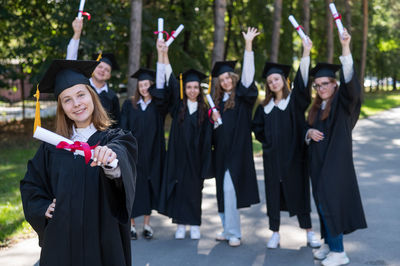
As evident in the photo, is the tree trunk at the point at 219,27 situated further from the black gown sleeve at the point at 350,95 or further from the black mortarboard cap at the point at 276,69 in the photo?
the black gown sleeve at the point at 350,95

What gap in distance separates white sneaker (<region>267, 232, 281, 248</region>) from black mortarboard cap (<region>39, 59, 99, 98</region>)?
10.3 feet

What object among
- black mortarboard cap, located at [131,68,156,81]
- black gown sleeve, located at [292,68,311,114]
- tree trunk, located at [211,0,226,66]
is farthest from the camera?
tree trunk, located at [211,0,226,66]

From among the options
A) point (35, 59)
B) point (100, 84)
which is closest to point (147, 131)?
point (100, 84)

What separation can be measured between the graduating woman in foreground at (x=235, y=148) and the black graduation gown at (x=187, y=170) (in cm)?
19

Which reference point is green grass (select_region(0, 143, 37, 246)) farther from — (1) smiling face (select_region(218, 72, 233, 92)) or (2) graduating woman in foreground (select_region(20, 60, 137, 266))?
(1) smiling face (select_region(218, 72, 233, 92))

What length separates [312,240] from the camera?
5160mm

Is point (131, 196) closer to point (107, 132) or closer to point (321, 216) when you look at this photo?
point (107, 132)

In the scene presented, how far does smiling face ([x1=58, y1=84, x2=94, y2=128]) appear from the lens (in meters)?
2.79

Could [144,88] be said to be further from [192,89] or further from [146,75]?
[192,89]

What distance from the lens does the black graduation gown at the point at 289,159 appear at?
5172 millimetres

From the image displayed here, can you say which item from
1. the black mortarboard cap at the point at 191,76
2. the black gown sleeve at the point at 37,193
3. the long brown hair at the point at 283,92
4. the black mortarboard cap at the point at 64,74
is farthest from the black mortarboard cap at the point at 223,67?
the black gown sleeve at the point at 37,193

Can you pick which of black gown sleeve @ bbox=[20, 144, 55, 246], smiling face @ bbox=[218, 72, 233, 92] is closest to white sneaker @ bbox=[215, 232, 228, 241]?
smiling face @ bbox=[218, 72, 233, 92]

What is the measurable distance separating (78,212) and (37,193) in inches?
12.4

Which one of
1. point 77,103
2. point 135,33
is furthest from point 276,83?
point 135,33
